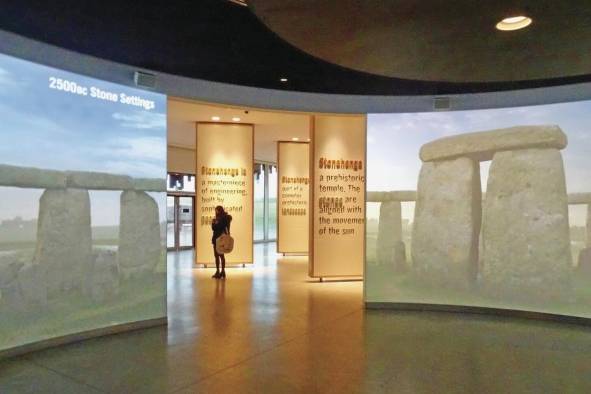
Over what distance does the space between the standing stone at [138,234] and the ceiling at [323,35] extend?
1.76m

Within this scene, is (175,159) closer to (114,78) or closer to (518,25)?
(114,78)

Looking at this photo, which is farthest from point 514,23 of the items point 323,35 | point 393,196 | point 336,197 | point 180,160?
point 180,160

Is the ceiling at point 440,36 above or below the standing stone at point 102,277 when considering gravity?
above

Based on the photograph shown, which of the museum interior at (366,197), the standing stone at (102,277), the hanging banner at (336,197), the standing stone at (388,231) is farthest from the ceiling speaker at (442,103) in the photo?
the standing stone at (102,277)

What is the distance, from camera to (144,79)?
615cm

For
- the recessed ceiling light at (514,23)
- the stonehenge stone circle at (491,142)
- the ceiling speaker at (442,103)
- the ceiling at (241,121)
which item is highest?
the ceiling at (241,121)

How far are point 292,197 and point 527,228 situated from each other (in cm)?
924

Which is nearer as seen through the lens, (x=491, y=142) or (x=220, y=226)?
(x=491, y=142)

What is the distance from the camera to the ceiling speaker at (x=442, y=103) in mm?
7223

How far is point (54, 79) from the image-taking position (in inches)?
218

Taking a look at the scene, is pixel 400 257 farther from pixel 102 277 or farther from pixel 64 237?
pixel 64 237

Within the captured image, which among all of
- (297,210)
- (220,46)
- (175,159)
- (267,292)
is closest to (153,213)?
(220,46)

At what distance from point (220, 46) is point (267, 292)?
5.05 m

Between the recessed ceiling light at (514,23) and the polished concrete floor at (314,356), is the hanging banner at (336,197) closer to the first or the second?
the polished concrete floor at (314,356)
